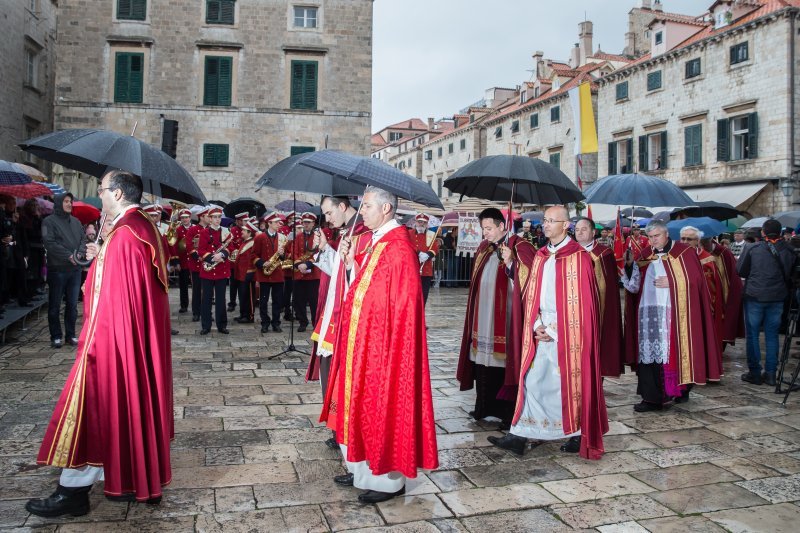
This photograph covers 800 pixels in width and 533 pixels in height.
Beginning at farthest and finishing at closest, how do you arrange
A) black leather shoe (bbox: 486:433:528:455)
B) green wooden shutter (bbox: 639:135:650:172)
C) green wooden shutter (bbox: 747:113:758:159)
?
green wooden shutter (bbox: 639:135:650:172) → green wooden shutter (bbox: 747:113:758:159) → black leather shoe (bbox: 486:433:528:455)

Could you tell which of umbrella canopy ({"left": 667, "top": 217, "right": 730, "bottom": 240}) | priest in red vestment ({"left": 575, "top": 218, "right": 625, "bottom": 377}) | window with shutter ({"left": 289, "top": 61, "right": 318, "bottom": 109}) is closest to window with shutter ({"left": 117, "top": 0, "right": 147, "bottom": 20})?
window with shutter ({"left": 289, "top": 61, "right": 318, "bottom": 109})

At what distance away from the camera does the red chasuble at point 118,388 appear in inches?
142

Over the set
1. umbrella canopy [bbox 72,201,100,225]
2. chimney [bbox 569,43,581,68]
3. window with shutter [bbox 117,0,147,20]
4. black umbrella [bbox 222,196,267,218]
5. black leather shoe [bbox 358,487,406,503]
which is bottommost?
black leather shoe [bbox 358,487,406,503]

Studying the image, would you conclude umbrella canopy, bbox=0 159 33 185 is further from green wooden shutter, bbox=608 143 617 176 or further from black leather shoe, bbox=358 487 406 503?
green wooden shutter, bbox=608 143 617 176

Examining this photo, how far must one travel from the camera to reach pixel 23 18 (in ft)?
75.5

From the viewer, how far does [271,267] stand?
35.0ft

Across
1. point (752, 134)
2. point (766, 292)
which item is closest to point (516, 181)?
point (766, 292)

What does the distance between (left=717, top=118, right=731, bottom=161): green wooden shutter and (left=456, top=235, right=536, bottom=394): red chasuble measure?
21.3m

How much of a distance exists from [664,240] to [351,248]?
3.67 metres

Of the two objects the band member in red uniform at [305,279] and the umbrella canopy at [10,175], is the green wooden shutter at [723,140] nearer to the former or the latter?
the band member in red uniform at [305,279]

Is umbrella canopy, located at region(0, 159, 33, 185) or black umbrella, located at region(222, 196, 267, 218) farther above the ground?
black umbrella, located at region(222, 196, 267, 218)

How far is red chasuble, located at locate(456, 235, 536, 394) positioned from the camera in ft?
17.6

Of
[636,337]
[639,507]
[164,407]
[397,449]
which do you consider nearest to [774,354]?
[636,337]

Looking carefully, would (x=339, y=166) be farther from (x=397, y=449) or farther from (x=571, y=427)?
(x=571, y=427)
